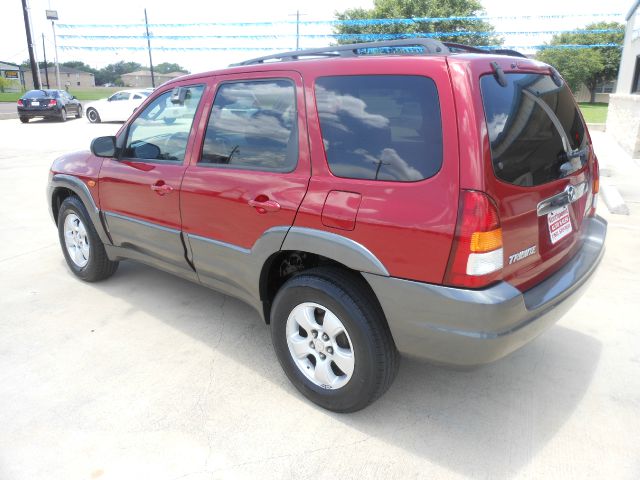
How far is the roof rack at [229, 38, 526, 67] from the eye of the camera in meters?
2.36

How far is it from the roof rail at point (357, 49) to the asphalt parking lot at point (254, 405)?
5.12 feet

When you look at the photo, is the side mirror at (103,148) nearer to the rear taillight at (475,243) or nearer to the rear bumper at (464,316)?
the rear bumper at (464,316)

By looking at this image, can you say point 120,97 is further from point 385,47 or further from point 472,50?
point 472,50

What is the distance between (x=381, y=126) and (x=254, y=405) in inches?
65.0

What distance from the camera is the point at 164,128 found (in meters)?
3.46

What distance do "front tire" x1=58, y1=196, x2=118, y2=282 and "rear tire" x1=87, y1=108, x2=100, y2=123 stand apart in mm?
19410

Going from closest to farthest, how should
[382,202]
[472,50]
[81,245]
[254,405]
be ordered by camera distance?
[382,202] → [472,50] → [254,405] → [81,245]

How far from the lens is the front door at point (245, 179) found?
2.60 meters

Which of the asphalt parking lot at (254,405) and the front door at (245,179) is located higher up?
the front door at (245,179)

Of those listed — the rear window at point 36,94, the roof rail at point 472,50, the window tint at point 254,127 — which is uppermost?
the roof rail at point 472,50

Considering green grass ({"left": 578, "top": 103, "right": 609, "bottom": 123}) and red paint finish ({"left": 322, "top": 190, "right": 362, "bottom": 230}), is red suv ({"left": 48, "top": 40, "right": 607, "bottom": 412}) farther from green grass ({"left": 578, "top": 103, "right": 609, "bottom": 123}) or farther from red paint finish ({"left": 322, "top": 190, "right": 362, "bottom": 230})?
green grass ({"left": 578, "top": 103, "right": 609, "bottom": 123})

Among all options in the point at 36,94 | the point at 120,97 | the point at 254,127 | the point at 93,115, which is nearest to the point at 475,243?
the point at 254,127

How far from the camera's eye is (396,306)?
2.23m

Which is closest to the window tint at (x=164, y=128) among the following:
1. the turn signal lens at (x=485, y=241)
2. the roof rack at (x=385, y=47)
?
the roof rack at (x=385, y=47)
